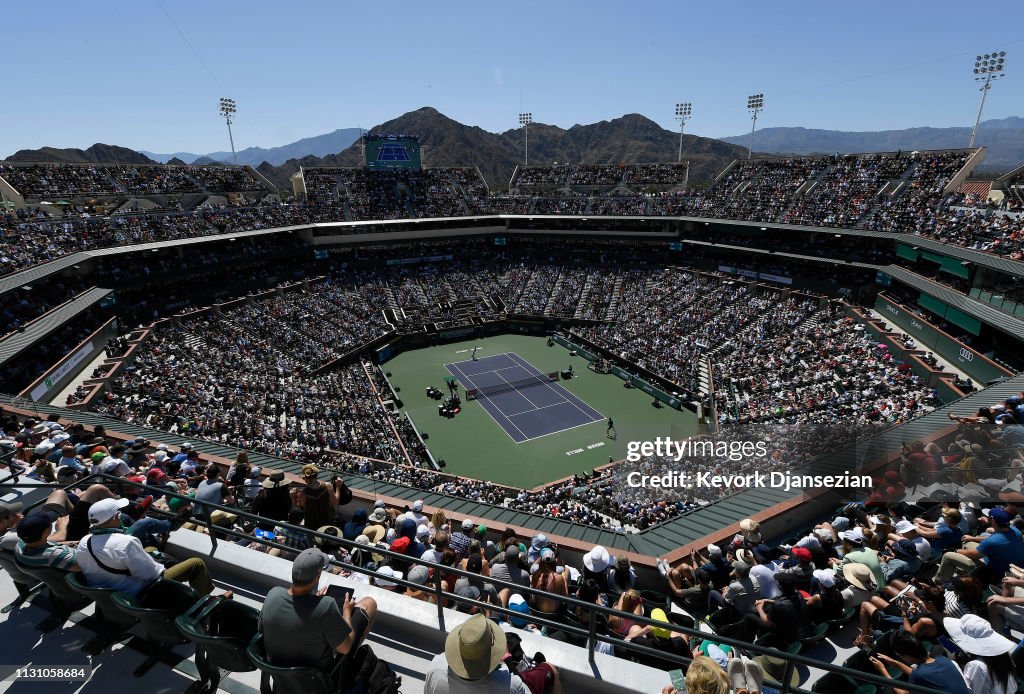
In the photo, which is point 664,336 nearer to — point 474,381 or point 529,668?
point 474,381

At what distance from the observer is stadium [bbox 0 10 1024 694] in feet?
14.7

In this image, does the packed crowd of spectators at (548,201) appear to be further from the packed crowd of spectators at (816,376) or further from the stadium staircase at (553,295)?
the stadium staircase at (553,295)

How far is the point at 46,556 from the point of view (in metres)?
4.47

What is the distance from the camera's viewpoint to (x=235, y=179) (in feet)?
171

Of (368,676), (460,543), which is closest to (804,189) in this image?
(460,543)

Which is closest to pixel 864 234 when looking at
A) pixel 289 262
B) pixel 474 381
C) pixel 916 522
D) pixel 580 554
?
pixel 474 381

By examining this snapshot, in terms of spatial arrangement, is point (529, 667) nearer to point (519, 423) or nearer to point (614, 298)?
point (519, 423)

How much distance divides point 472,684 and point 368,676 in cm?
108

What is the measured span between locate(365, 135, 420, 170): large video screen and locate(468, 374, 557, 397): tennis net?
36595 mm

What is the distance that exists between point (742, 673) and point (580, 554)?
4440mm

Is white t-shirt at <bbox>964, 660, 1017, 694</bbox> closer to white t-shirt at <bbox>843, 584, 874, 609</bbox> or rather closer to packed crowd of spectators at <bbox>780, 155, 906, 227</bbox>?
white t-shirt at <bbox>843, 584, 874, 609</bbox>

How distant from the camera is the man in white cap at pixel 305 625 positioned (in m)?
3.49

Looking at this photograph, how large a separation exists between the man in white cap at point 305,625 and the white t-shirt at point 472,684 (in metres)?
0.71

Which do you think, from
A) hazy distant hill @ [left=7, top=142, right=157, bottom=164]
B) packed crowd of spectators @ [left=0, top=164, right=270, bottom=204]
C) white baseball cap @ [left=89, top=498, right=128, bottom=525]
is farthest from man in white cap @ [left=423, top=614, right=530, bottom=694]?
hazy distant hill @ [left=7, top=142, right=157, bottom=164]
